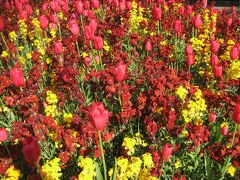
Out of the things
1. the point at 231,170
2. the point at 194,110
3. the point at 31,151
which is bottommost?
the point at 231,170

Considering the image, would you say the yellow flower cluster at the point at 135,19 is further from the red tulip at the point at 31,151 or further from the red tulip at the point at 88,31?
the red tulip at the point at 31,151

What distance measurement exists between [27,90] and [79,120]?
829 millimetres

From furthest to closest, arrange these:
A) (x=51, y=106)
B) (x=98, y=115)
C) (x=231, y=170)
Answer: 1. (x=51, y=106)
2. (x=231, y=170)
3. (x=98, y=115)

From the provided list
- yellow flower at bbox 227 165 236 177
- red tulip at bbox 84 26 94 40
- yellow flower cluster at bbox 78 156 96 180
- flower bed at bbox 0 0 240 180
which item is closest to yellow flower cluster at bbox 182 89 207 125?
flower bed at bbox 0 0 240 180

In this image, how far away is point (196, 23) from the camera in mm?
4125

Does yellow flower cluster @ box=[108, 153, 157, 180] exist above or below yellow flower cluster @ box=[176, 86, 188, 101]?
below

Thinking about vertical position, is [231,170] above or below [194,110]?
below

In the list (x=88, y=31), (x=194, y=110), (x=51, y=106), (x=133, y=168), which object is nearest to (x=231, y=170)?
(x=194, y=110)

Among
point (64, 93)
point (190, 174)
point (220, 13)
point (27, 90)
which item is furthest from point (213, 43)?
point (220, 13)

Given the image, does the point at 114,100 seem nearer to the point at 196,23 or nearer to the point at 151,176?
the point at 151,176

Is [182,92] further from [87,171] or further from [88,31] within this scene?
[88,31]

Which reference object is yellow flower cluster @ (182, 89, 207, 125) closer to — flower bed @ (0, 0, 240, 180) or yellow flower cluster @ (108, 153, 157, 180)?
flower bed @ (0, 0, 240, 180)

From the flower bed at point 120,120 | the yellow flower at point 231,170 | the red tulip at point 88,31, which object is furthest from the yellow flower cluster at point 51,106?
the yellow flower at point 231,170

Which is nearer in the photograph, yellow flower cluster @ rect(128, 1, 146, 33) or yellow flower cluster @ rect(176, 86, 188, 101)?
yellow flower cluster @ rect(176, 86, 188, 101)
